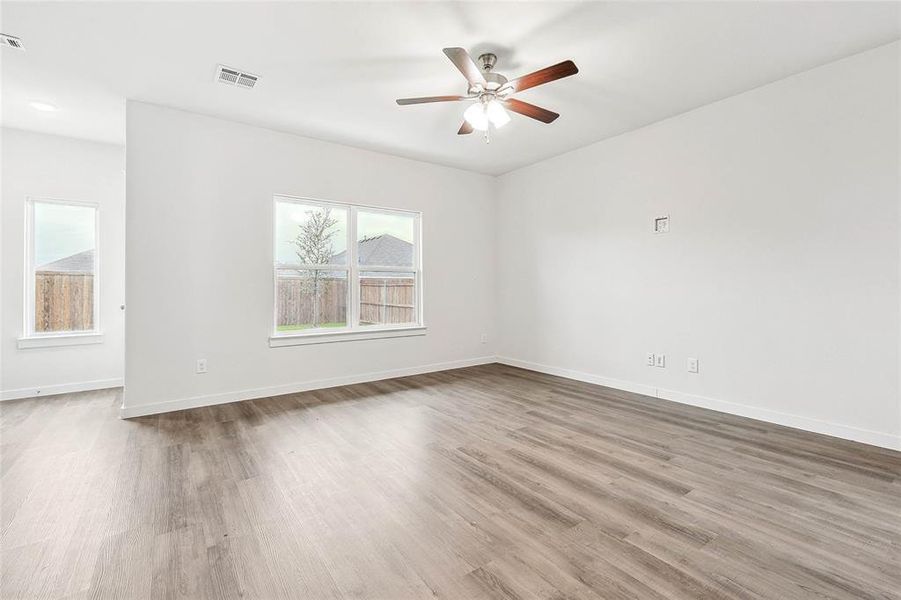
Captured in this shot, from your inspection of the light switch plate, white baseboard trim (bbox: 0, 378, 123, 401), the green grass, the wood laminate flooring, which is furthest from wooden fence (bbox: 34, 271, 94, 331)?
the light switch plate

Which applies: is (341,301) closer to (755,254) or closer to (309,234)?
(309,234)

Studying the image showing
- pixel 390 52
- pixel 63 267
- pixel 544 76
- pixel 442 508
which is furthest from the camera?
pixel 63 267

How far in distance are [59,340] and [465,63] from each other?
16.2ft

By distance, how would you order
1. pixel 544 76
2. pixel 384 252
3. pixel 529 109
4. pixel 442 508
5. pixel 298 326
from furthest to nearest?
pixel 384 252 → pixel 298 326 → pixel 529 109 → pixel 544 76 → pixel 442 508

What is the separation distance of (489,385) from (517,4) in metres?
3.55

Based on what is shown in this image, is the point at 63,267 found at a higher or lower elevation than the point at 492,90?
lower

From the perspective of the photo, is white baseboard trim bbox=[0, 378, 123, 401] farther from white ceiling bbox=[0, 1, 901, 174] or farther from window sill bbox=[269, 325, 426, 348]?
white ceiling bbox=[0, 1, 901, 174]

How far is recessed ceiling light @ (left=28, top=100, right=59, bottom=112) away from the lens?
352 cm

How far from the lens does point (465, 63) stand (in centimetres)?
238

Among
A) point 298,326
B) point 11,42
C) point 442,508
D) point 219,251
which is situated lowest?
point 442,508

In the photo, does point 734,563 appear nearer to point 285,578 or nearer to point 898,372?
point 285,578

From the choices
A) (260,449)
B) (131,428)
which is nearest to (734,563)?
(260,449)

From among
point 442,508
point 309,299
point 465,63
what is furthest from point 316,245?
point 442,508

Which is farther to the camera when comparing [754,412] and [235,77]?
[754,412]
